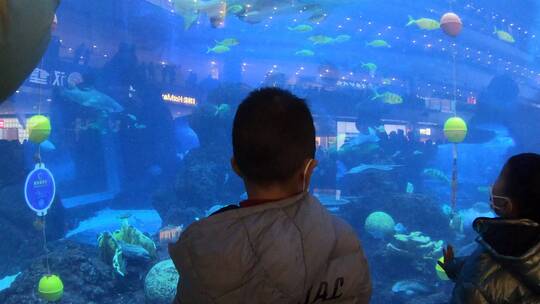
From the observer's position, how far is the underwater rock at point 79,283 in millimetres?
6527

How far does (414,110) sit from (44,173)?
14.2m

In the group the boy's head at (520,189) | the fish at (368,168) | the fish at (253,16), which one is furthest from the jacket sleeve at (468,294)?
the fish at (253,16)

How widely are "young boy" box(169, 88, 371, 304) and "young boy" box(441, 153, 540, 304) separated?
65cm

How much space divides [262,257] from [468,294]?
3.25 feet

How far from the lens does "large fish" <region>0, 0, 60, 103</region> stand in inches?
31.0

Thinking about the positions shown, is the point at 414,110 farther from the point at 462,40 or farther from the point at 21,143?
the point at 21,143

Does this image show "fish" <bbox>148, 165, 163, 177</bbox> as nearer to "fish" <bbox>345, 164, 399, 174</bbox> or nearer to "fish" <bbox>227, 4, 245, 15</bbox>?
"fish" <bbox>227, 4, 245, 15</bbox>

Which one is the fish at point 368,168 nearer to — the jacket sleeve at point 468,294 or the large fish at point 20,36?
the jacket sleeve at point 468,294

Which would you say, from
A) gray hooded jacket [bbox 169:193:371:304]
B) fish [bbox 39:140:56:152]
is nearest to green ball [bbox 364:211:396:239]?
gray hooded jacket [bbox 169:193:371:304]

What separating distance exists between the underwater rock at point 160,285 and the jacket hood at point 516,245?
6068 mm

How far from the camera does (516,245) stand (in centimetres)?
142

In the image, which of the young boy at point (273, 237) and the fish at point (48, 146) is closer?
the young boy at point (273, 237)

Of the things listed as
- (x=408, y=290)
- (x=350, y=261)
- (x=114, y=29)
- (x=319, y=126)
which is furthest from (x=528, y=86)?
(x=350, y=261)

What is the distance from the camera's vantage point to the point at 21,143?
372 inches
